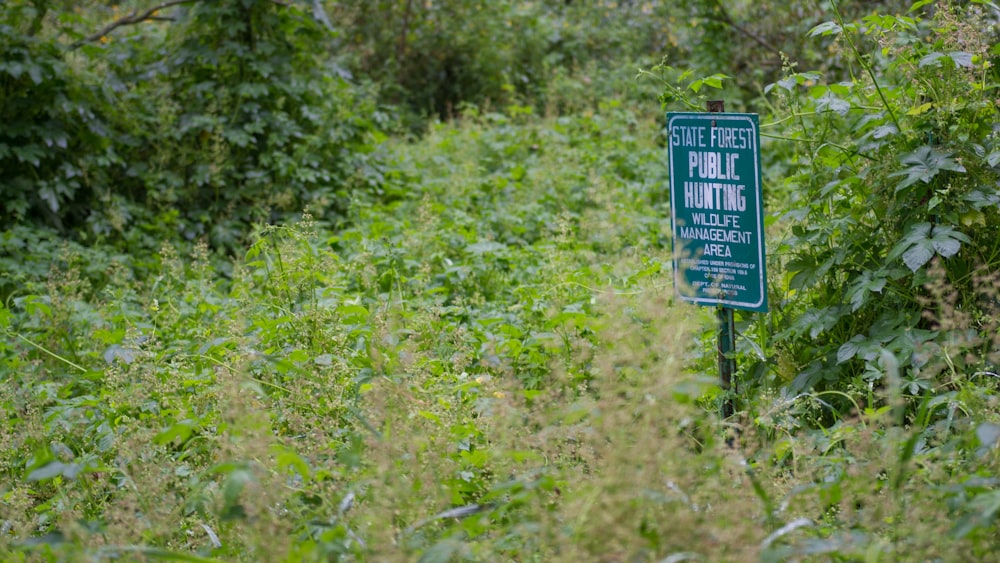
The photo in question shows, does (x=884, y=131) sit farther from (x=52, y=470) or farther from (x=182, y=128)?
(x=182, y=128)

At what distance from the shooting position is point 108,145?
6.66m

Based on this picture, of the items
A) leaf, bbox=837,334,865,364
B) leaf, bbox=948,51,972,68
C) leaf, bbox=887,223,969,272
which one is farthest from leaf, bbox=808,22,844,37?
leaf, bbox=837,334,865,364

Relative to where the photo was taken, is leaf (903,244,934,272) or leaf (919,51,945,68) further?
leaf (919,51,945,68)

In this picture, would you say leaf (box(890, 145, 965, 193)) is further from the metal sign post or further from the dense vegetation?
the metal sign post

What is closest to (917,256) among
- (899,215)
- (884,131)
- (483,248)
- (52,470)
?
(899,215)

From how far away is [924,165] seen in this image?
11.1 ft

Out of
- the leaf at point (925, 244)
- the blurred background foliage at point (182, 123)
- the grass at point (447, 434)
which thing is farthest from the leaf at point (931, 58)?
the blurred background foliage at point (182, 123)

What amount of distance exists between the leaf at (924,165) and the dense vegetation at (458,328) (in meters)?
0.01

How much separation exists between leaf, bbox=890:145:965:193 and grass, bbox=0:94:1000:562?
73 centimetres

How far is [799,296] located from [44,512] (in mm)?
2903

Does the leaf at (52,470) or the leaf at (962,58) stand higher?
the leaf at (962,58)

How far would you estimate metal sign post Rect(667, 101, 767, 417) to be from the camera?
Answer: 3447mm

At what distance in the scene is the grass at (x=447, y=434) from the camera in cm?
218

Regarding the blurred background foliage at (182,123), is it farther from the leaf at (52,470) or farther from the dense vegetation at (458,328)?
the leaf at (52,470)
